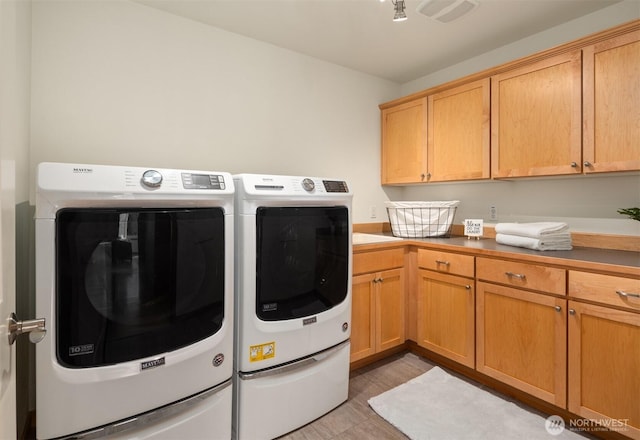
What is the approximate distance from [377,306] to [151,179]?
165 centimetres

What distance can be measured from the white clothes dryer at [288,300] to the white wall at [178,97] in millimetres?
877

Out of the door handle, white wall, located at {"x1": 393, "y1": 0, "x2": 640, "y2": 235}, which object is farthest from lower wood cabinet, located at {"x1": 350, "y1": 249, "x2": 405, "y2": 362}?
the door handle

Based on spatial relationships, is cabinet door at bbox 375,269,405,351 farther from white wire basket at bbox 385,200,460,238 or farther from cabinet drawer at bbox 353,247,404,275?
white wire basket at bbox 385,200,460,238

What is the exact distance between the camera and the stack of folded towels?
6.31 ft

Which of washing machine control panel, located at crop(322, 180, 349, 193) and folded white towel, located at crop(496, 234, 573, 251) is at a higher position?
washing machine control panel, located at crop(322, 180, 349, 193)

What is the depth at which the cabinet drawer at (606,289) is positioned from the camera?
1.46 meters

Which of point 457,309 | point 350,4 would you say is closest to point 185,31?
point 350,4

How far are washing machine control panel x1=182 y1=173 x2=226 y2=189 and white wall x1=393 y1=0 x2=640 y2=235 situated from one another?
2.20m

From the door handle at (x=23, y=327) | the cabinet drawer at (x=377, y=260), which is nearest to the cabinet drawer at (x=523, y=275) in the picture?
the cabinet drawer at (x=377, y=260)

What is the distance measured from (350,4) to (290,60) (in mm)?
720

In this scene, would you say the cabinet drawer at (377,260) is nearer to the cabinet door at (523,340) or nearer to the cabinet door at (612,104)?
the cabinet door at (523,340)

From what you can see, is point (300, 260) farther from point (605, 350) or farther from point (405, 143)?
point (405, 143)

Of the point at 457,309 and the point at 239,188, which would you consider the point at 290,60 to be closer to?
the point at 239,188

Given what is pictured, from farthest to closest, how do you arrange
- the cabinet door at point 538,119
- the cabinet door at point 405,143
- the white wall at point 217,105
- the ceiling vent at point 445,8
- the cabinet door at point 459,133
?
the cabinet door at point 405,143 → the cabinet door at point 459,133 → the cabinet door at point 538,119 → the ceiling vent at point 445,8 → the white wall at point 217,105
